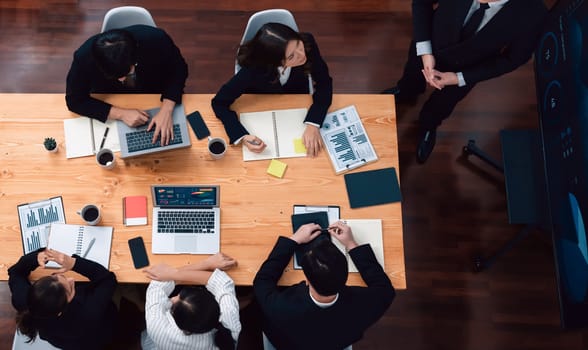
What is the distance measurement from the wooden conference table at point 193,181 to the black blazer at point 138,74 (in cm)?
10

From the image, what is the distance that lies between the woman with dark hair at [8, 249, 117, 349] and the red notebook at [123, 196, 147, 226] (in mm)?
250

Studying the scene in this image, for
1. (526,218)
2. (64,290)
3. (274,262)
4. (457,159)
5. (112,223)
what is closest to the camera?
(64,290)

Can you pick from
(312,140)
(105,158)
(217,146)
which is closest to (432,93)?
(312,140)

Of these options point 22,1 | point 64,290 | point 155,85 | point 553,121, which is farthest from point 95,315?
point 22,1

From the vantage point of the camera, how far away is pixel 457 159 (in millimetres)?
3262

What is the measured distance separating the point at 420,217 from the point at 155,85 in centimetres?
192

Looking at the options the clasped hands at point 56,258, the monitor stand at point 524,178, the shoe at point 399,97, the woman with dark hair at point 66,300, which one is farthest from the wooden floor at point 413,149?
the clasped hands at point 56,258

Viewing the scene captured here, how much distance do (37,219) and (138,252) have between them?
53 cm

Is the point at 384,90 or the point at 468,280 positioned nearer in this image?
the point at 468,280

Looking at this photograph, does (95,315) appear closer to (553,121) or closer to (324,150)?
(324,150)

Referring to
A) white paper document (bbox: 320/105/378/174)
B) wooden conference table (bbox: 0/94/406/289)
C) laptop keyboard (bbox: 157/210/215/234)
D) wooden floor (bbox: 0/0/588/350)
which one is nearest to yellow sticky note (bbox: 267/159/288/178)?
wooden conference table (bbox: 0/94/406/289)

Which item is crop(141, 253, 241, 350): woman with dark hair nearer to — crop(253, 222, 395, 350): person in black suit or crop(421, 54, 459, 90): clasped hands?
crop(253, 222, 395, 350): person in black suit

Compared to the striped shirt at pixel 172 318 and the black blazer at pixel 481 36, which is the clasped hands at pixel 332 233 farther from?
the black blazer at pixel 481 36

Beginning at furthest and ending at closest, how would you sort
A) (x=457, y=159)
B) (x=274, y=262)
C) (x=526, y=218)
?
1. (x=457, y=159)
2. (x=526, y=218)
3. (x=274, y=262)
